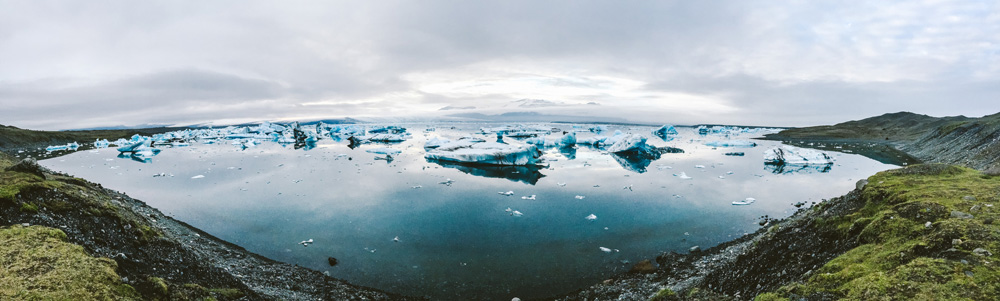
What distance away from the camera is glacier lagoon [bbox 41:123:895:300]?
7703 millimetres

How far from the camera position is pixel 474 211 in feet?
39.8

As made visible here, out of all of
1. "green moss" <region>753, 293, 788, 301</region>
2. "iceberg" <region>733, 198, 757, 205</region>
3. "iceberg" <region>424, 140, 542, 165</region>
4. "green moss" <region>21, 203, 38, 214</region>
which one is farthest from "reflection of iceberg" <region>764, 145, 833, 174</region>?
"green moss" <region>21, 203, 38, 214</region>

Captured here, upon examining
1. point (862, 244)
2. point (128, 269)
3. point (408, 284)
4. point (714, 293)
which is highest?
point (862, 244)

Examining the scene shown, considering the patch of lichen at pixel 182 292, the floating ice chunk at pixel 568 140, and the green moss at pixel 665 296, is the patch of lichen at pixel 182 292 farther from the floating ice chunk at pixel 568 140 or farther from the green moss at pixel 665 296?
the floating ice chunk at pixel 568 140

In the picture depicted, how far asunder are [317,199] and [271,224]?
3.17 meters

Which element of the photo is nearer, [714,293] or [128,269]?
[128,269]

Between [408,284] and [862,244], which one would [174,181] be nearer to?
[408,284]

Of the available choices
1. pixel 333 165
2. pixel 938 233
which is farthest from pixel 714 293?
pixel 333 165

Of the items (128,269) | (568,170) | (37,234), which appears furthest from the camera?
(568,170)

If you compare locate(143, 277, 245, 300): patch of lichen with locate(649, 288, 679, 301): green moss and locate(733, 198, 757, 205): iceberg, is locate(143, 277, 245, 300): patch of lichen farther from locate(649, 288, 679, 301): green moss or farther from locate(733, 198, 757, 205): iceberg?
locate(733, 198, 757, 205): iceberg

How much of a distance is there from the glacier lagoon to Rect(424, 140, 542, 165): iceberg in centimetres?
102

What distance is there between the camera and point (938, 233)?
3.17m

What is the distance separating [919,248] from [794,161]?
83.0 ft

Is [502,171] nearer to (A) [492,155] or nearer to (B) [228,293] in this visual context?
(A) [492,155]
